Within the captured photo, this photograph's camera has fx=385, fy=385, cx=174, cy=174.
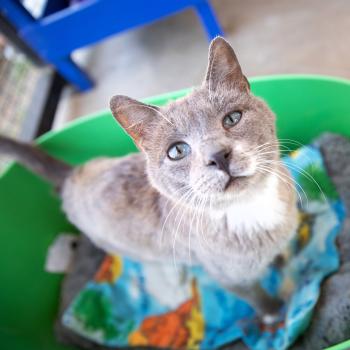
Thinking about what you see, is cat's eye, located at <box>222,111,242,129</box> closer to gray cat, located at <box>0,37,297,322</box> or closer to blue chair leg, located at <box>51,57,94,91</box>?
gray cat, located at <box>0,37,297,322</box>

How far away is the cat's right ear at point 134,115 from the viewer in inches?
34.3

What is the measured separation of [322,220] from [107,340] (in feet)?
3.03

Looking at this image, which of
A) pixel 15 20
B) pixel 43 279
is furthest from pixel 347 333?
pixel 15 20

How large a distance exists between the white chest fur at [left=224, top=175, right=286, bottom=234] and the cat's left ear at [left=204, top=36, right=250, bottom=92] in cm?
24

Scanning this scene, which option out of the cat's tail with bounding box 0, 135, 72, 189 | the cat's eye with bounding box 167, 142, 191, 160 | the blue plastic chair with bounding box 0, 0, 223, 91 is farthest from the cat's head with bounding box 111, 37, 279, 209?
the blue plastic chair with bounding box 0, 0, 223, 91

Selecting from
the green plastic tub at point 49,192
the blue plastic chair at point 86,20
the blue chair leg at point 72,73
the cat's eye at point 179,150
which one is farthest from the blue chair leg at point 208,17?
the cat's eye at point 179,150

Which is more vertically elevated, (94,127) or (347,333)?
(94,127)

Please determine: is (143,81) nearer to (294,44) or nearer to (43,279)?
(294,44)

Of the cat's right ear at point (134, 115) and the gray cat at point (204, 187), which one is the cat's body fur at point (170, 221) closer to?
the gray cat at point (204, 187)

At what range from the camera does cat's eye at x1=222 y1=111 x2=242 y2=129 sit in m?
0.86

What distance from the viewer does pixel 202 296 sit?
147cm

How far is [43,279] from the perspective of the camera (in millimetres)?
1623

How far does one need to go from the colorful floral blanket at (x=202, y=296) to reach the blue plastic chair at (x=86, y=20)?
0.91 meters

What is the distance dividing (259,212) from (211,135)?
0.97 feet
